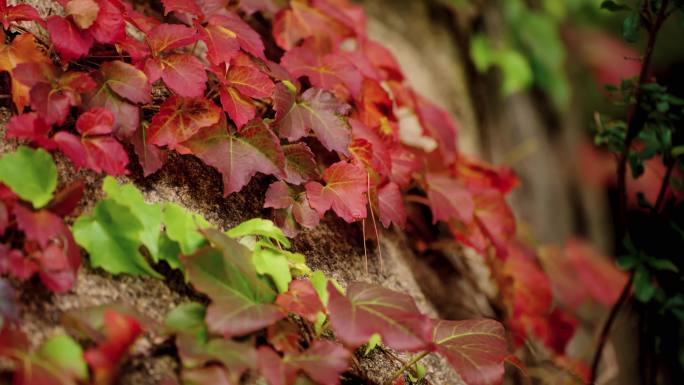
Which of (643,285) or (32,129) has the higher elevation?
(32,129)

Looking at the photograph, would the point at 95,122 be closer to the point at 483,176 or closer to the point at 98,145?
the point at 98,145

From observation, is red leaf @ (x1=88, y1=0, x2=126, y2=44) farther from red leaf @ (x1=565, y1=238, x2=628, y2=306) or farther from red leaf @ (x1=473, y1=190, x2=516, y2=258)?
red leaf @ (x1=565, y1=238, x2=628, y2=306)

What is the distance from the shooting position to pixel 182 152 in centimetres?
104

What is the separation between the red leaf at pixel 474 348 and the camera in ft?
3.02

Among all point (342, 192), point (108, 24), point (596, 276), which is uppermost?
point (108, 24)

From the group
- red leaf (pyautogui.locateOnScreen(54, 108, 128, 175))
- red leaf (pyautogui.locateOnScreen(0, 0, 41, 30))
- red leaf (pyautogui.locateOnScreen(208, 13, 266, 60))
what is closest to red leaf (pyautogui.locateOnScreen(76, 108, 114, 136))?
red leaf (pyautogui.locateOnScreen(54, 108, 128, 175))

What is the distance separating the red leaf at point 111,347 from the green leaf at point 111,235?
14 centimetres

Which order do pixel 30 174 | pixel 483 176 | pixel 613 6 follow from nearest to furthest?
1. pixel 30 174
2. pixel 613 6
3. pixel 483 176

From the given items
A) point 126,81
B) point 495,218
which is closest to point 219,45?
Answer: point 126,81

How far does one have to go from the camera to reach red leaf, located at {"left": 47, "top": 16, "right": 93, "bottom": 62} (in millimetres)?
966

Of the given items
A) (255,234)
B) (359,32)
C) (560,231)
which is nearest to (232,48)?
(255,234)

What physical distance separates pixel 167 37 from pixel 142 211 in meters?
0.33

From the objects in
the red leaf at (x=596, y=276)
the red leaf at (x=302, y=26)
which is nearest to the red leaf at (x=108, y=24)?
the red leaf at (x=302, y=26)

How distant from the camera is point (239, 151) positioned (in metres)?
1.04
